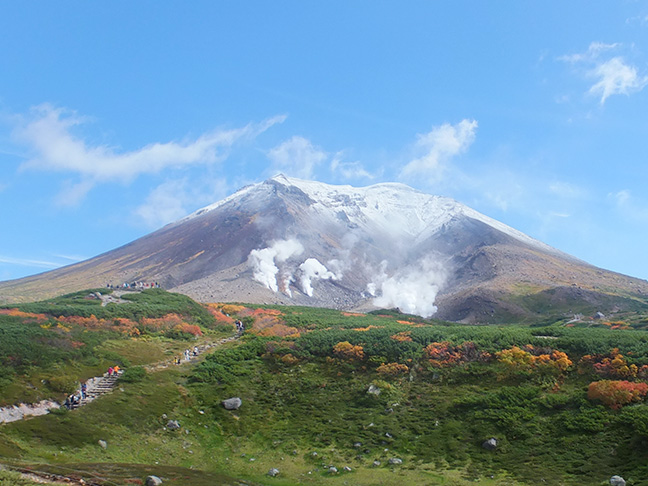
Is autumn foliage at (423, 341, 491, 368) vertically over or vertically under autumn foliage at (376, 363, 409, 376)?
over

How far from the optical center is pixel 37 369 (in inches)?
1002

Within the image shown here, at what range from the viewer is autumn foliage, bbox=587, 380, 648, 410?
68.0 ft

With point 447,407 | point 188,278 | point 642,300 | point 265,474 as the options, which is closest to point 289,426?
point 265,474

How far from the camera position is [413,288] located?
134 meters

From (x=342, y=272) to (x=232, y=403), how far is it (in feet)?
408

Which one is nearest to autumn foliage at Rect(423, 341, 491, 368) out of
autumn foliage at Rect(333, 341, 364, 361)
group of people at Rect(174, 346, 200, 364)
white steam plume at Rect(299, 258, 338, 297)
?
autumn foliage at Rect(333, 341, 364, 361)

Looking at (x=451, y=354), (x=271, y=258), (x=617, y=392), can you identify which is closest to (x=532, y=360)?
(x=451, y=354)

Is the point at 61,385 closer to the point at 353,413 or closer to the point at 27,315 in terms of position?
the point at 353,413

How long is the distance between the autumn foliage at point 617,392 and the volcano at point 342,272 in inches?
2905

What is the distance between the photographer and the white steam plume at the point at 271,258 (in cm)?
12493

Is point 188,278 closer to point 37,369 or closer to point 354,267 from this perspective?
point 354,267

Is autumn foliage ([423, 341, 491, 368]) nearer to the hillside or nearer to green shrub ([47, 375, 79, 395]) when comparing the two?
the hillside

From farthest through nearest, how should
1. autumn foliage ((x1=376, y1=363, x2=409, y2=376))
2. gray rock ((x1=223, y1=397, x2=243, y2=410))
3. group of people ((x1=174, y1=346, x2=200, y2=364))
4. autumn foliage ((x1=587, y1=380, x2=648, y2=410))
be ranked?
group of people ((x1=174, y1=346, x2=200, y2=364)) → autumn foliage ((x1=376, y1=363, x2=409, y2=376)) → gray rock ((x1=223, y1=397, x2=243, y2=410)) → autumn foliage ((x1=587, y1=380, x2=648, y2=410))

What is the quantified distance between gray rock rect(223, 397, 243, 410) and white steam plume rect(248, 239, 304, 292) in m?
95.8
